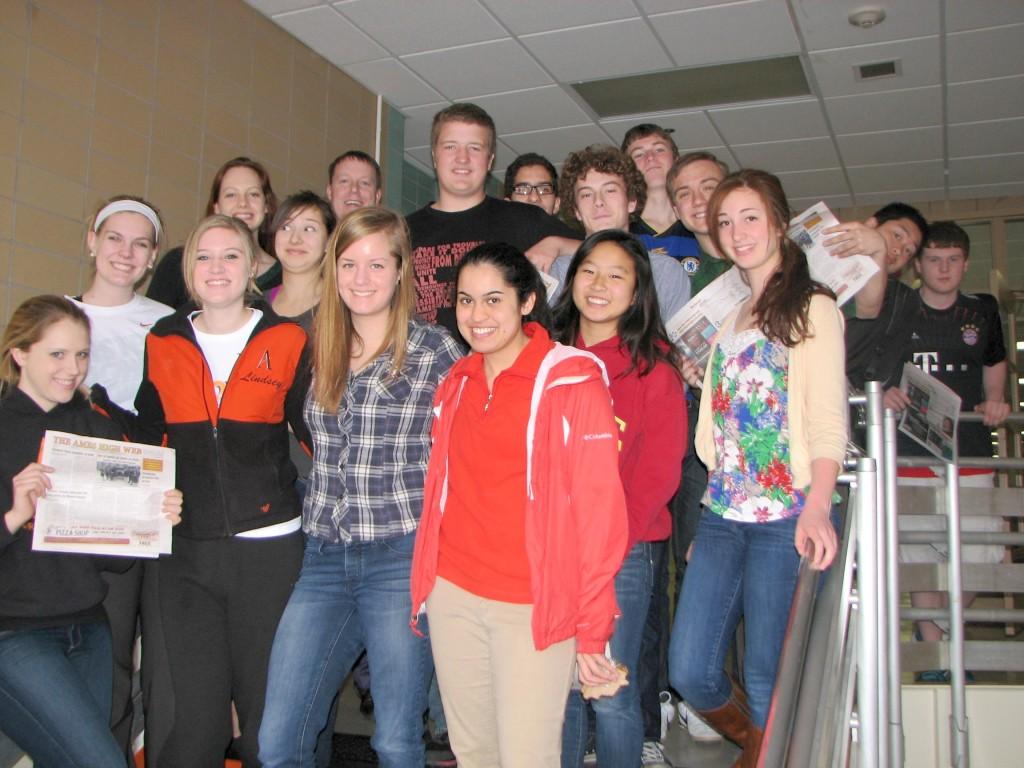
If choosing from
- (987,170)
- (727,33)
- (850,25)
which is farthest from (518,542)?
(987,170)

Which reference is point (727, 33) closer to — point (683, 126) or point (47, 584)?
point (683, 126)

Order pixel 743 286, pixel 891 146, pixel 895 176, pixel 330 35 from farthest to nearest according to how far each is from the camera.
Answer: pixel 895 176 → pixel 891 146 → pixel 330 35 → pixel 743 286

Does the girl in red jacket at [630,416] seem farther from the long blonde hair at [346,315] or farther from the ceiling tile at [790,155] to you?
the ceiling tile at [790,155]

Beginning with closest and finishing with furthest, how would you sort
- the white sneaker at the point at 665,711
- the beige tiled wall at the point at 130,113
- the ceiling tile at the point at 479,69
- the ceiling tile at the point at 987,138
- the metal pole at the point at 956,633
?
the white sneaker at the point at 665,711, the metal pole at the point at 956,633, the beige tiled wall at the point at 130,113, the ceiling tile at the point at 479,69, the ceiling tile at the point at 987,138

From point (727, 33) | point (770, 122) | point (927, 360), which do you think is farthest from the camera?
point (770, 122)

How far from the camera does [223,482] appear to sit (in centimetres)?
248

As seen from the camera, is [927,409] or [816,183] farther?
[816,183]

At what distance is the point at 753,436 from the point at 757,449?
4cm

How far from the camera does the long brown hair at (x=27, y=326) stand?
101 inches

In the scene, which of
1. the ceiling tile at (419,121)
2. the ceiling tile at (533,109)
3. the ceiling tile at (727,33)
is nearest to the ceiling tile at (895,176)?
the ceiling tile at (727,33)

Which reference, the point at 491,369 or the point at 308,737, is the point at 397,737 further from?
the point at 491,369

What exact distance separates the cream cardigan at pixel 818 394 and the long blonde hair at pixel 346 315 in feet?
3.49

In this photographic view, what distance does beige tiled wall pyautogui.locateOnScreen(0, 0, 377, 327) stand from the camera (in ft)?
13.6

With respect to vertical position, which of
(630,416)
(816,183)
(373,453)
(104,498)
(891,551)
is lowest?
(891,551)
